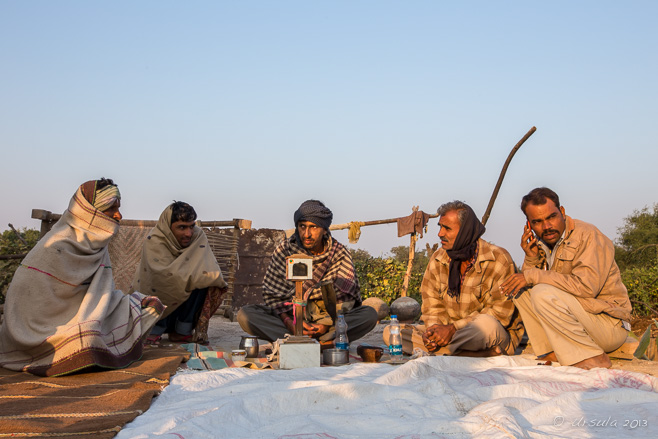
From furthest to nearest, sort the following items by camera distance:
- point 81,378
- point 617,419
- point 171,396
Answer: point 81,378, point 171,396, point 617,419

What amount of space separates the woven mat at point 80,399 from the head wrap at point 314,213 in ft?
5.39

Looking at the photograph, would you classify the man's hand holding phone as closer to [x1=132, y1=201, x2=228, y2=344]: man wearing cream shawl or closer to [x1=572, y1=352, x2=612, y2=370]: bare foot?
[x1=572, y1=352, x2=612, y2=370]: bare foot

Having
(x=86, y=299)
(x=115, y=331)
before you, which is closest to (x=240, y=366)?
(x=115, y=331)

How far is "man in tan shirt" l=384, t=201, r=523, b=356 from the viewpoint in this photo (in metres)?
4.48

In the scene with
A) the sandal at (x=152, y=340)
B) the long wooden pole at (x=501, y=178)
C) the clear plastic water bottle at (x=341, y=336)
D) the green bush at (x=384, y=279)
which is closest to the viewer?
the clear plastic water bottle at (x=341, y=336)

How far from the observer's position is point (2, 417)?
101 inches

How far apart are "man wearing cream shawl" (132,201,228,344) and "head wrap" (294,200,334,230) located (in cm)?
127

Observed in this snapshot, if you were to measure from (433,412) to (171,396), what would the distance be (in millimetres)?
1471

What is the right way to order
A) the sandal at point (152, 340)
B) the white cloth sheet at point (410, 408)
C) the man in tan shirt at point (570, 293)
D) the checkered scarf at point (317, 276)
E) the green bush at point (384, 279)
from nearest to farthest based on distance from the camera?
the white cloth sheet at point (410, 408) < the man in tan shirt at point (570, 293) < the checkered scarf at point (317, 276) < the sandal at point (152, 340) < the green bush at point (384, 279)

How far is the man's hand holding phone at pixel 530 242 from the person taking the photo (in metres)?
4.49

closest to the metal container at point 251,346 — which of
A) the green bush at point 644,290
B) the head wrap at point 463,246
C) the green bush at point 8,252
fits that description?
the head wrap at point 463,246

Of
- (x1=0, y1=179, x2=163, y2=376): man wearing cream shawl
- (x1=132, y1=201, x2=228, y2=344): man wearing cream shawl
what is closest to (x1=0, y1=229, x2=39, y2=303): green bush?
(x1=132, y1=201, x2=228, y2=344): man wearing cream shawl

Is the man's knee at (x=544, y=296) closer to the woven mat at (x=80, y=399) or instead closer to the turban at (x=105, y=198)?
the woven mat at (x=80, y=399)

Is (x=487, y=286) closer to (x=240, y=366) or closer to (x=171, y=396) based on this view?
(x=240, y=366)
